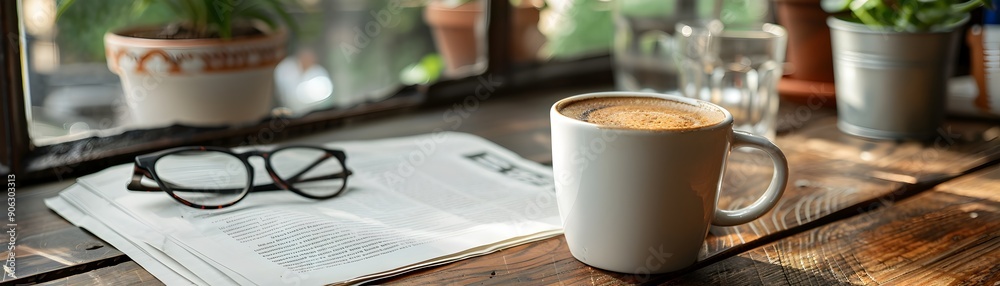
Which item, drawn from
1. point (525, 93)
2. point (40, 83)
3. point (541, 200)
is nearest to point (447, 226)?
point (541, 200)

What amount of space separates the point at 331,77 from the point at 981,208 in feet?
3.46

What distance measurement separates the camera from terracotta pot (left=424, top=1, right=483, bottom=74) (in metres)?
1.36

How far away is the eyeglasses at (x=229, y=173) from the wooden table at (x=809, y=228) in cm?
8

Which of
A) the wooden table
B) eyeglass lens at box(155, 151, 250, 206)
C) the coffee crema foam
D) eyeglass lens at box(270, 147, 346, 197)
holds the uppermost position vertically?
the coffee crema foam

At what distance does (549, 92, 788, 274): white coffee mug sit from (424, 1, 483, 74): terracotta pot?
728mm

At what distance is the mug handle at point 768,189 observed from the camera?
0.62 m

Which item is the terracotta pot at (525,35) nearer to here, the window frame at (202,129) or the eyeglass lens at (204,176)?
the window frame at (202,129)

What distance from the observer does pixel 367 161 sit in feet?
2.91

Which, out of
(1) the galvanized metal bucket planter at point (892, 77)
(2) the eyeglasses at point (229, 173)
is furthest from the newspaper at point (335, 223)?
(1) the galvanized metal bucket planter at point (892, 77)

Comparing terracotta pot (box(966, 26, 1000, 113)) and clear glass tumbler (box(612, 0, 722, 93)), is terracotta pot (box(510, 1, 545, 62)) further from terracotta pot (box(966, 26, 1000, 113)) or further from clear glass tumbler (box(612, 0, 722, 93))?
terracotta pot (box(966, 26, 1000, 113))

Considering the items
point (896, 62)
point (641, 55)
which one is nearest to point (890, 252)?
point (896, 62)

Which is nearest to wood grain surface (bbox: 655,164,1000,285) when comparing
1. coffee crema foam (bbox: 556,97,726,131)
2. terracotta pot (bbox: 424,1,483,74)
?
coffee crema foam (bbox: 556,97,726,131)

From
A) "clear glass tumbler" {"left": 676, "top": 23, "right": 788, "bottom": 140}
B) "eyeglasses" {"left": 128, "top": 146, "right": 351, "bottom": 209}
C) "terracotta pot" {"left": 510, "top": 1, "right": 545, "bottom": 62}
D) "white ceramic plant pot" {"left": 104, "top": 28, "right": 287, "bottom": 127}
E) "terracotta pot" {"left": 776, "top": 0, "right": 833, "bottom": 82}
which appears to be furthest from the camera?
"terracotta pot" {"left": 510, "top": 1, "right": 545, "bottom": 62}

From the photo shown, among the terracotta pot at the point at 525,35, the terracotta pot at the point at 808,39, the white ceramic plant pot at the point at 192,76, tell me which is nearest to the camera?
the white ceramic plant pot at the point at 192,76
